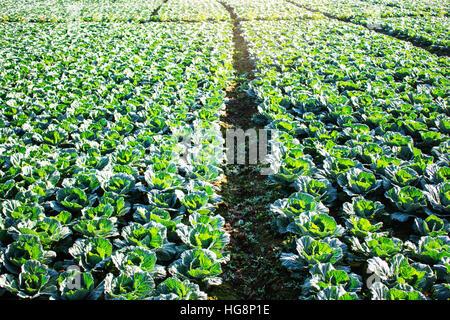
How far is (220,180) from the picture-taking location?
4.81 m

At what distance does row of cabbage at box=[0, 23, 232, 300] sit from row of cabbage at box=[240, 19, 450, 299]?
1.02 metres

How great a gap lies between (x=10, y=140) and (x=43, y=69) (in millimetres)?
4909

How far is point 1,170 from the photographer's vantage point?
4.40 m

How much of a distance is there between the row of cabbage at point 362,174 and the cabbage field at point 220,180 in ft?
0.07

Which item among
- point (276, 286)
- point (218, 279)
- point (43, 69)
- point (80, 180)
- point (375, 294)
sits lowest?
point (276, 286)

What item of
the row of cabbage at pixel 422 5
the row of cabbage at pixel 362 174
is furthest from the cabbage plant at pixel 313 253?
the row of cabbage at pixel 422 5

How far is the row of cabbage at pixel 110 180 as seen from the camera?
2971mm

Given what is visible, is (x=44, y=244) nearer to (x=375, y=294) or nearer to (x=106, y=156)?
(x=106, y=156)

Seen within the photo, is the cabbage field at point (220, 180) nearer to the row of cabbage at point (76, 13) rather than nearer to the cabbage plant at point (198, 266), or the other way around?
the cabbage plant at point (198, 266)

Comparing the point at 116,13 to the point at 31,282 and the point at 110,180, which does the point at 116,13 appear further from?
the point at 31,282

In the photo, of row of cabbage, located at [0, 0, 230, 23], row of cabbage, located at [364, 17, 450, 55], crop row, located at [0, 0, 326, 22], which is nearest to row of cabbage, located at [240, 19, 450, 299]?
row of cabbage, located at [364, 17, 450, 55]

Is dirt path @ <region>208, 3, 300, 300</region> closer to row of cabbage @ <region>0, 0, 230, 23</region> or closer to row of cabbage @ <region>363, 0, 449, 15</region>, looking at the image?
row of cabbage @ <region>0, 0, 230, 23</region>

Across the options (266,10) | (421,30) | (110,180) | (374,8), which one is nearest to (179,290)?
(110,180)
